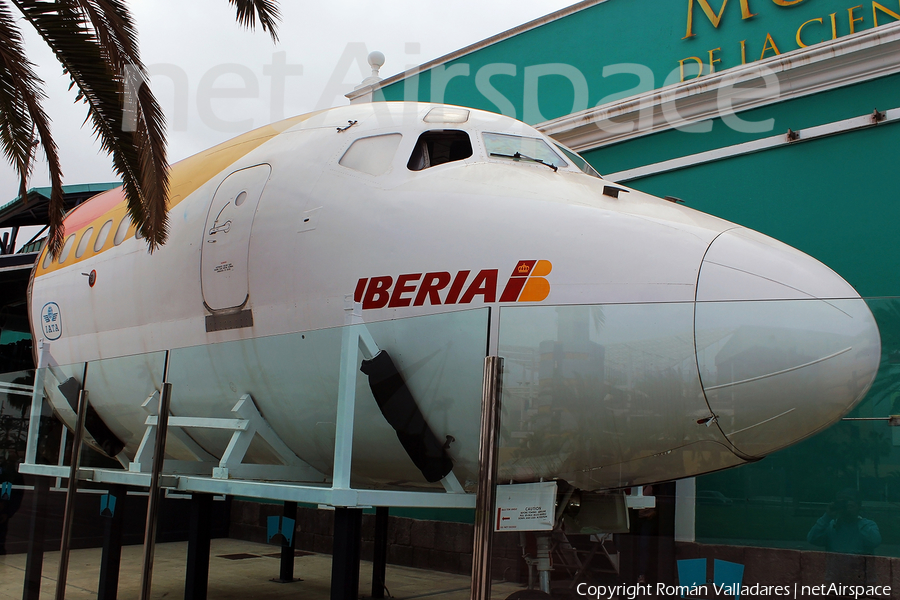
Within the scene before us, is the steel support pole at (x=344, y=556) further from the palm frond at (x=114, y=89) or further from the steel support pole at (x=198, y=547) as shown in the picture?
the palm frond at (x=114, y=89)

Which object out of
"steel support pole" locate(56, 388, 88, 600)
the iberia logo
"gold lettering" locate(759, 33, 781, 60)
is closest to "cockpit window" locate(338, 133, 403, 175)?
the iberia logo

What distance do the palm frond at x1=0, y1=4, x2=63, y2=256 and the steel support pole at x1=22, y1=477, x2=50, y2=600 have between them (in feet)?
8.53

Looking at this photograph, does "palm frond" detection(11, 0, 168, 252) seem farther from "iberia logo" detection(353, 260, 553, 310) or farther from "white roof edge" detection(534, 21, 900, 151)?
"white roof edge" detection(534, 21, 900, 151)

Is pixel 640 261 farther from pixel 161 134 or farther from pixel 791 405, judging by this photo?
pixel 161 134

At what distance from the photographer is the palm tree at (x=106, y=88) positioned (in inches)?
270

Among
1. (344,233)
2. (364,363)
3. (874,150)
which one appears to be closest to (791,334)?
(364,363)

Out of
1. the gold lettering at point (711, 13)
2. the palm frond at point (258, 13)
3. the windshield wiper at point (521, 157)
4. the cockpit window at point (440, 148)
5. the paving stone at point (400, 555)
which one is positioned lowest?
the paving stone at point (400, 555)

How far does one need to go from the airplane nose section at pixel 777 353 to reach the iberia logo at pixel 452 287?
99cm

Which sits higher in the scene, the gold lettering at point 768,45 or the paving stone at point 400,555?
the gold lettering at point 768,45

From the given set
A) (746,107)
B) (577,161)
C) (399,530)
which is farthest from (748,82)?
(399,530)

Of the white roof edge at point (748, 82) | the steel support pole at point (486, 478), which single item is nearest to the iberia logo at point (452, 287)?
the steel support pole at point (486, 478)

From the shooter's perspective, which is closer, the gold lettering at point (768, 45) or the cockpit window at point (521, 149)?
the cockpit window at point (521, 149)

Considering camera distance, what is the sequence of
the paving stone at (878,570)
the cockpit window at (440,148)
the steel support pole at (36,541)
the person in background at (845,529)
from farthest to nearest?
the steel support pole at (36,541), the cockpit window at (440,148), the person in background at (845,529), the paving stone at (878,570)

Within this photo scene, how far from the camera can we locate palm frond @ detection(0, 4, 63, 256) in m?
6.86
